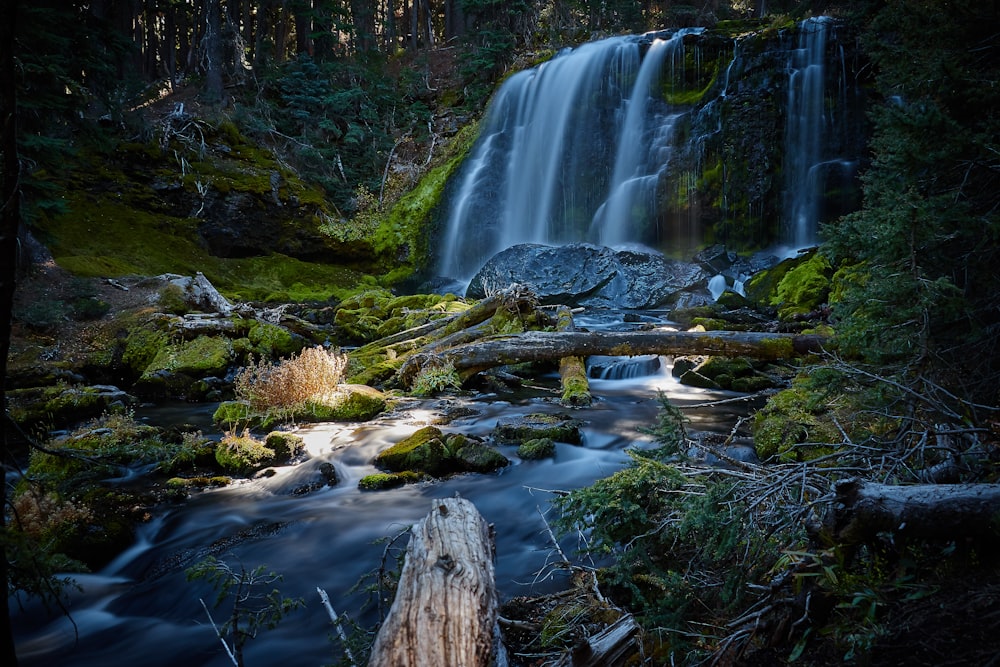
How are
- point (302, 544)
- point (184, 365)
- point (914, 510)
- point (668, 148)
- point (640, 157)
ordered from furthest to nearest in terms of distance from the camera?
point (640, 157) < point (668, 148) < point (184, 365) < point (302, 544) < point (914, 510)

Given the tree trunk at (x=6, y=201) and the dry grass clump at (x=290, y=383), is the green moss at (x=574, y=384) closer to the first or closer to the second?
the dry grass clump at (x=290, y=383)

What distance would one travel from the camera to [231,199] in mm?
20438

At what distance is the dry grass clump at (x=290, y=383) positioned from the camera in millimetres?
7758

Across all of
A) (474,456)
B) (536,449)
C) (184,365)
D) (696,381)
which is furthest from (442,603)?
(184,365)

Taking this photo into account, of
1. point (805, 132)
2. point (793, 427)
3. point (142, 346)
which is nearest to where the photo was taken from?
point (793, 427)

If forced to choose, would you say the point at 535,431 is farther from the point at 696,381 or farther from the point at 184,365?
the point at 184,365

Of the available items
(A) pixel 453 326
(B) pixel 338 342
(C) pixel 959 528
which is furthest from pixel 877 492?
(B) pixel 338 342

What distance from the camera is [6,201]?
1970 millimetres

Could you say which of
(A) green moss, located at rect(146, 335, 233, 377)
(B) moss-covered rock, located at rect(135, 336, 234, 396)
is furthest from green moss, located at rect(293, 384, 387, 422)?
(A) green moss, located at rect(146, 335, 233, 377)

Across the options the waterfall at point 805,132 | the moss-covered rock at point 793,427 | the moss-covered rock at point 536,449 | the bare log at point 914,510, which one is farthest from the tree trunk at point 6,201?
the waterfall at point 805,132

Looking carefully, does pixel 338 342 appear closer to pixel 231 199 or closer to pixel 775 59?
pixel 231 199

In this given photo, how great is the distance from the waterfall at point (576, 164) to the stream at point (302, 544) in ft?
48.0

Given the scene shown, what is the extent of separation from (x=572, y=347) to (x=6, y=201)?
789 centimetres

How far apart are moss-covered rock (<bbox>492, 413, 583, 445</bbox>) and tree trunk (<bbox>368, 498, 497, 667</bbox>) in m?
3.93
